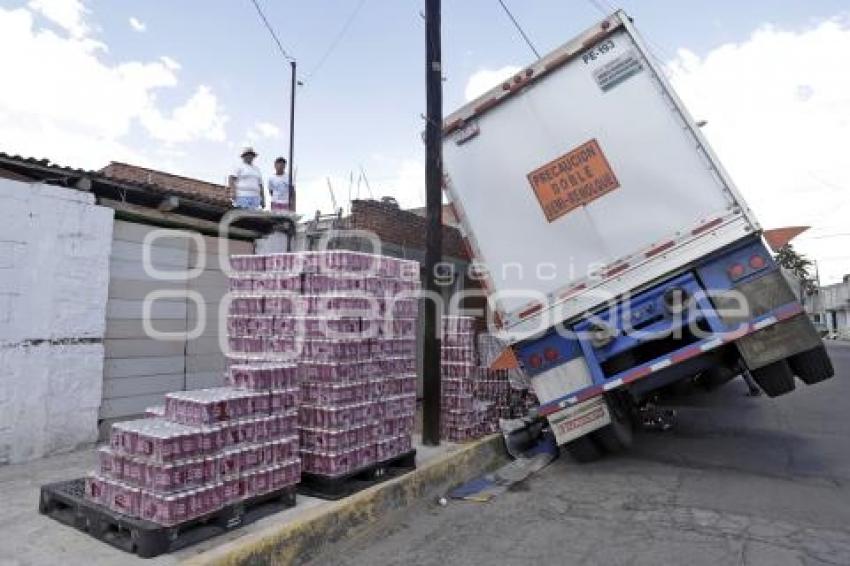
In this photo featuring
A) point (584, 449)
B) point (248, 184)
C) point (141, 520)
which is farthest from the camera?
point (248, 184)

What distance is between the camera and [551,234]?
272 inches

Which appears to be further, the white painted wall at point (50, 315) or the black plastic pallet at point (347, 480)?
the white painted wall at point (50, 315)

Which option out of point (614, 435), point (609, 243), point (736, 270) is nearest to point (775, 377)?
point (736, 270)

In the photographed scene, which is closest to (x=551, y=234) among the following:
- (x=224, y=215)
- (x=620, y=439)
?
(x=620, y=439)

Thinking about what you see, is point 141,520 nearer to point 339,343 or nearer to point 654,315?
point 339,343

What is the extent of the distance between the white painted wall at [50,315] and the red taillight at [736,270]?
694 centimetres

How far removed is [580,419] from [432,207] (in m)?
3.09

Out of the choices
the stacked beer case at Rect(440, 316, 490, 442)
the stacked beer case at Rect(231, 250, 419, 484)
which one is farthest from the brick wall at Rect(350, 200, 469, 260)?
the stacked beer case at Rect(231, 250, 419, 484)

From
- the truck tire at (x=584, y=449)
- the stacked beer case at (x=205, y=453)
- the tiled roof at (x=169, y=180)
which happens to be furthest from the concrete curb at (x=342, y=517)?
the tiled roof at (x=169, y=180)

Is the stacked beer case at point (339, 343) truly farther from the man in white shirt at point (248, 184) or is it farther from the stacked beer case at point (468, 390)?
the man in white shirt at point (248, 184)

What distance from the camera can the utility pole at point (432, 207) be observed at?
7.67 metres

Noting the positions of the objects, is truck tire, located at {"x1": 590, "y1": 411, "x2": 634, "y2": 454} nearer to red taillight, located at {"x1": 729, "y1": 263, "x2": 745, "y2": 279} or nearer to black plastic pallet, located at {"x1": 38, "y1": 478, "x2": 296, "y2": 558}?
red taillight, located at {"x1": 729, "y1": 263, "x2": 745, "y2": 279}

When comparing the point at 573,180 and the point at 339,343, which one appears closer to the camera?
the point at 339,343

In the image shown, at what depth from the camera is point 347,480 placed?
18.7ft
